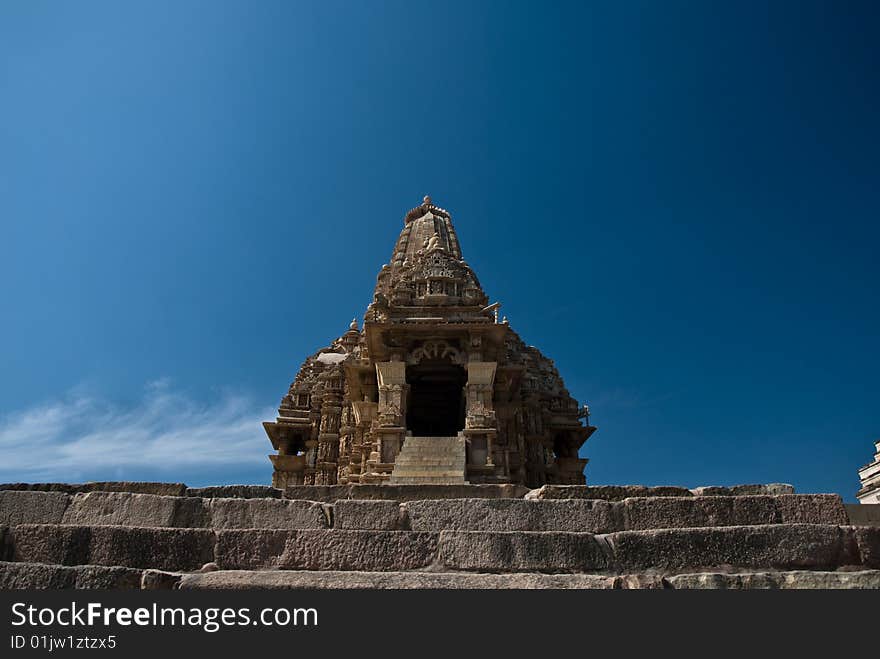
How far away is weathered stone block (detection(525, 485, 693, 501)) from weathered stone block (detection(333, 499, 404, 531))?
1.50 metres

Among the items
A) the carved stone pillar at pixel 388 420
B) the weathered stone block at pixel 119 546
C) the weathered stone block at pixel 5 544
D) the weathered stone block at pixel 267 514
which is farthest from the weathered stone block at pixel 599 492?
the carved stone pillar at pixel 388 420

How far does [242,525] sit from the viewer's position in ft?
17.6

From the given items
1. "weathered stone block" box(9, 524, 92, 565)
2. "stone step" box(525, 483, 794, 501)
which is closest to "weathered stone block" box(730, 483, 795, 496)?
"stone step" box(525, 483, 794, 501)

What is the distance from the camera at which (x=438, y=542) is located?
4754mm

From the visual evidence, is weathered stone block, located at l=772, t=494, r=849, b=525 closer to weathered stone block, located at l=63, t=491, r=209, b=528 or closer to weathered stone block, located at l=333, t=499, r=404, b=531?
weathered stone block, located at l=333, t=499, r=404, b=531

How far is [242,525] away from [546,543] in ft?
9.49

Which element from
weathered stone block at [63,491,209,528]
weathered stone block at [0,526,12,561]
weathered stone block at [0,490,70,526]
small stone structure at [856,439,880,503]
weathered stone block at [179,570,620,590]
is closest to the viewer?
weathered stone block at [179,570,620,590]

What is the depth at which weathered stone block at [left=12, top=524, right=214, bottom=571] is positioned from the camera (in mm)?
4715

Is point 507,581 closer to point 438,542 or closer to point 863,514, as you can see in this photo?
point 438,542

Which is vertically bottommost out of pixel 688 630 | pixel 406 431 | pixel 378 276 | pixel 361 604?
pixel 688 630

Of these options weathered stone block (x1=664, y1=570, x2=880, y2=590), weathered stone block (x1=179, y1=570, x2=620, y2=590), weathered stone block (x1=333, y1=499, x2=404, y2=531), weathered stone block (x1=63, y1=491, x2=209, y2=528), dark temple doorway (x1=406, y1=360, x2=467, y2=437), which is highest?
dark temple doorway (x1=406, y1=360, x2=467, y2=437)

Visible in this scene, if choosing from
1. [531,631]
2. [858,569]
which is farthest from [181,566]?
[858,569]

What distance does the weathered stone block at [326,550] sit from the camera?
15.4ft

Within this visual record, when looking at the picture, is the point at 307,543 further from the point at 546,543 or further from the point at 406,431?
the point at 406,431
